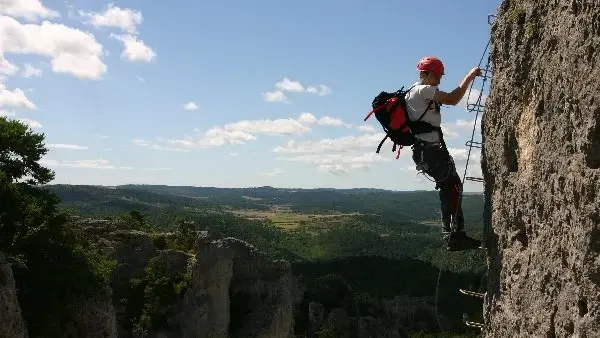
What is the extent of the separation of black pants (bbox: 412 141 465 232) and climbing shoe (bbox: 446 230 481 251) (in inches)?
3.9

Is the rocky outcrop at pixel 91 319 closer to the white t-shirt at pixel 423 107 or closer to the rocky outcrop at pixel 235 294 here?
the rocky outcrop at pixel 235 294

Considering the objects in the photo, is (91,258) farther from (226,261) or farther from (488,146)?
(488,146)

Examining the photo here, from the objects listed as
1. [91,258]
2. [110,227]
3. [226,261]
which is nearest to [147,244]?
[110,227]

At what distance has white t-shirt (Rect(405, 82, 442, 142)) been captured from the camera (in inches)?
287

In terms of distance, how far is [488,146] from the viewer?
6.90m

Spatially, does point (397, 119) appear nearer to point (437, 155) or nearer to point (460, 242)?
point (437, 155)

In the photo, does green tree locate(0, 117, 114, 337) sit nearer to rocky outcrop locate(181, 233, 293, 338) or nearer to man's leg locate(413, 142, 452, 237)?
rocky outcrop locate(181, 233, 293, 338)

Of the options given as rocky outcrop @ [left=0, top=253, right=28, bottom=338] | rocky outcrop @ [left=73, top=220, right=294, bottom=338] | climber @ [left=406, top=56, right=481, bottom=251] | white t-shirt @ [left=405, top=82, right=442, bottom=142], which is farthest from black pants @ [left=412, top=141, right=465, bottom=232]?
rocky outcrop @ [left=73, top=220, right=294, bottom=338]

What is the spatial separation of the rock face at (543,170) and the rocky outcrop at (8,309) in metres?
→ 15.9

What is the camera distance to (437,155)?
7637 mm

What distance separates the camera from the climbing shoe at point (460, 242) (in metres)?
7.57

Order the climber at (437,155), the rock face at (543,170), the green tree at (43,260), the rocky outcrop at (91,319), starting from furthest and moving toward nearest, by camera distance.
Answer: the rocky outcrop at (91,319) → the green tree at (43,260) → the climber at (437,155) → the rock face at (543,170)

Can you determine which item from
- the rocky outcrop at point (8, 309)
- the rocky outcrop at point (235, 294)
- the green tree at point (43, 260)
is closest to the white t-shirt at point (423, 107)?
the rocky outcrop at point (8, 309)

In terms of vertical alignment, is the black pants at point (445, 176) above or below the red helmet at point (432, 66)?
below
